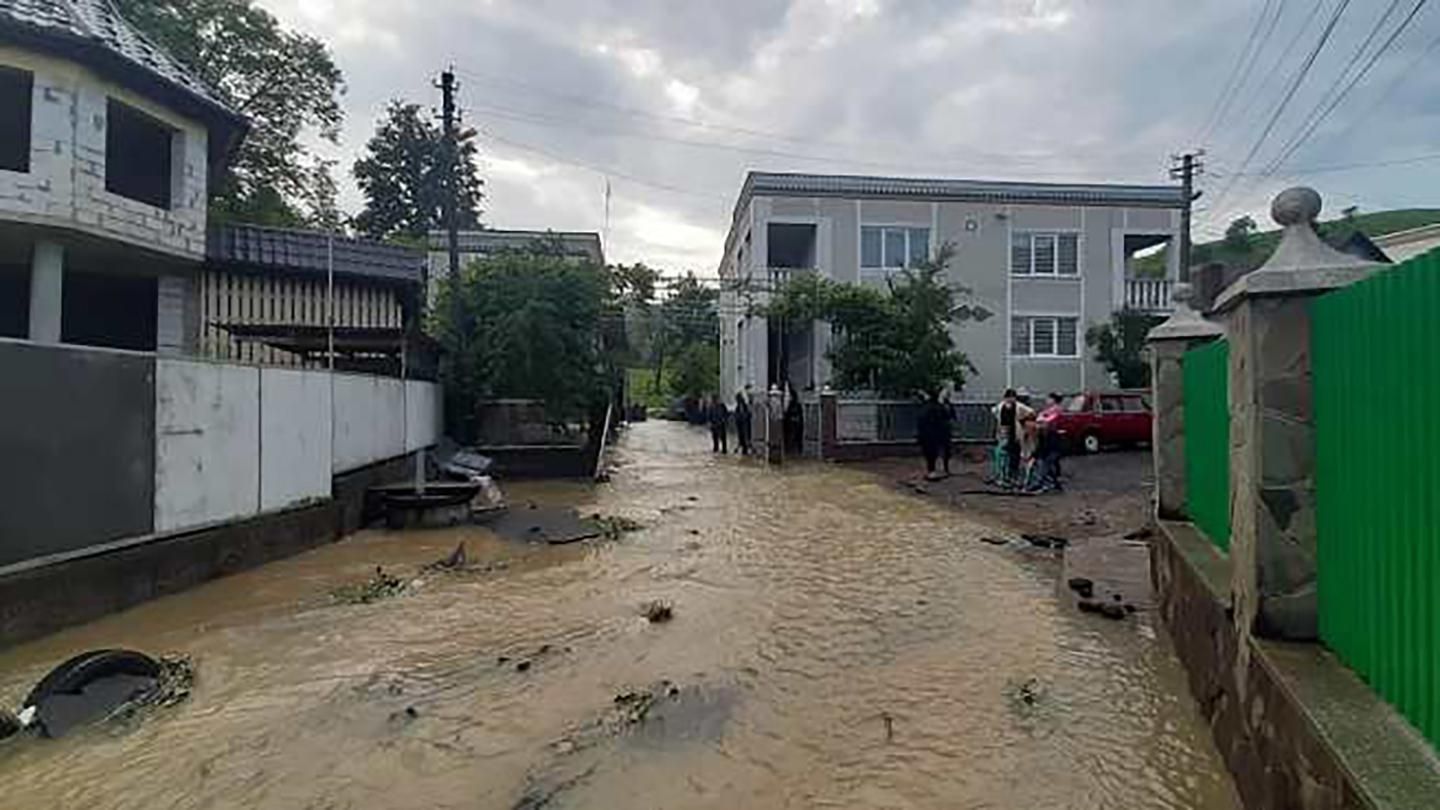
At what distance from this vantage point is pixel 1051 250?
30281 millimetres

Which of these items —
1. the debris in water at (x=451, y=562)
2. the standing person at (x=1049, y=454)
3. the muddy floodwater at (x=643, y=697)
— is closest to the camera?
the muddy floodwater at (x=643, y=697)

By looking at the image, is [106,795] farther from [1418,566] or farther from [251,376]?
[251,376]

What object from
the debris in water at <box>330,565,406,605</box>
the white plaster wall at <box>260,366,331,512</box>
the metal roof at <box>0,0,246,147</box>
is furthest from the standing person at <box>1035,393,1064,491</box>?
the metal roof at <box>0,0,246,147</box>

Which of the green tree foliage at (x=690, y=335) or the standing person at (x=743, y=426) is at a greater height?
the green tree foliage at (x=690, y=335)

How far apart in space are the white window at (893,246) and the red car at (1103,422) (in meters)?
9.34

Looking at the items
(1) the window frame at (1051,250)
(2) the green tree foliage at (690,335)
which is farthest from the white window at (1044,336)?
(2) the green tree foliage at (690,335)

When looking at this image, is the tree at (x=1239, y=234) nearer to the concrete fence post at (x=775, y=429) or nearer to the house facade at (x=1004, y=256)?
the house facade at (x=1004, y=256)

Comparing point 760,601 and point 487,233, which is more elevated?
point 487,233

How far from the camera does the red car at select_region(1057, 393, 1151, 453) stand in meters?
21.5

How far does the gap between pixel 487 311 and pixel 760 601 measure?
47.4ft

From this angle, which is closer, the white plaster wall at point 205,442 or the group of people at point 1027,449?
the white plaster wall at point 205,442

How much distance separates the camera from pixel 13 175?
515 inches

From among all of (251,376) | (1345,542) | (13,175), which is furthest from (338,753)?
(13,175)

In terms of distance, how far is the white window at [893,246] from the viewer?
29.6 meters
